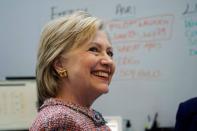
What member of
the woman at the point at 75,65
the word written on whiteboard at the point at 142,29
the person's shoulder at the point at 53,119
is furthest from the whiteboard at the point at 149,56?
the person's shoulder at the point at 53,119

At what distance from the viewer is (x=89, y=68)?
881 mm

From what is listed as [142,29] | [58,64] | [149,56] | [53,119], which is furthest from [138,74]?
[53,119]

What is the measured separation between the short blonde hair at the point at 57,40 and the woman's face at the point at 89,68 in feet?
0.07

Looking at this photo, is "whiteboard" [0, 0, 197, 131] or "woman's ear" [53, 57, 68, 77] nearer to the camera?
"woman's ear" [53, 57, 68, 77]

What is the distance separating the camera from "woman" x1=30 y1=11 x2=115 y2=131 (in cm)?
88

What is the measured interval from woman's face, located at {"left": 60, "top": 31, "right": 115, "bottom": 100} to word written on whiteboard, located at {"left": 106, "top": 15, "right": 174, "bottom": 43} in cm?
137

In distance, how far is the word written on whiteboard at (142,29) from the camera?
2.23 meters

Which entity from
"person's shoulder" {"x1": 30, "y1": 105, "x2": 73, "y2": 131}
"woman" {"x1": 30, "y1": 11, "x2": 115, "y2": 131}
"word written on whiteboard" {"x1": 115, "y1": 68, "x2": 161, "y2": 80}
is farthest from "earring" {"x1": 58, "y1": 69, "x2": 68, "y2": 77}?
"word written on whiteboard" {"x1": 115, "y1": 68, "x2": 161, "y2": 80}

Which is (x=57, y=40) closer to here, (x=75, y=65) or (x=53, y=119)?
(x=75, y=65)

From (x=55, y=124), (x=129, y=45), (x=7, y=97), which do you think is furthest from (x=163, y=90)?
(x=55, y=124)

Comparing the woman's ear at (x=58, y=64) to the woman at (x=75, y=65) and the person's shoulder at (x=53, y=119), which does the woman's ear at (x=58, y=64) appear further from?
the person's shoulder at (x=53, y=119)

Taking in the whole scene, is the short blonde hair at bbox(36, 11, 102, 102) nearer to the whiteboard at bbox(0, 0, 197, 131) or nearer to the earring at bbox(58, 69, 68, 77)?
the earring at bbox(58, 69, 68, 77)

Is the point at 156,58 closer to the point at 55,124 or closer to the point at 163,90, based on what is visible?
the point at 163,90

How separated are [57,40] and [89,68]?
0.11m
